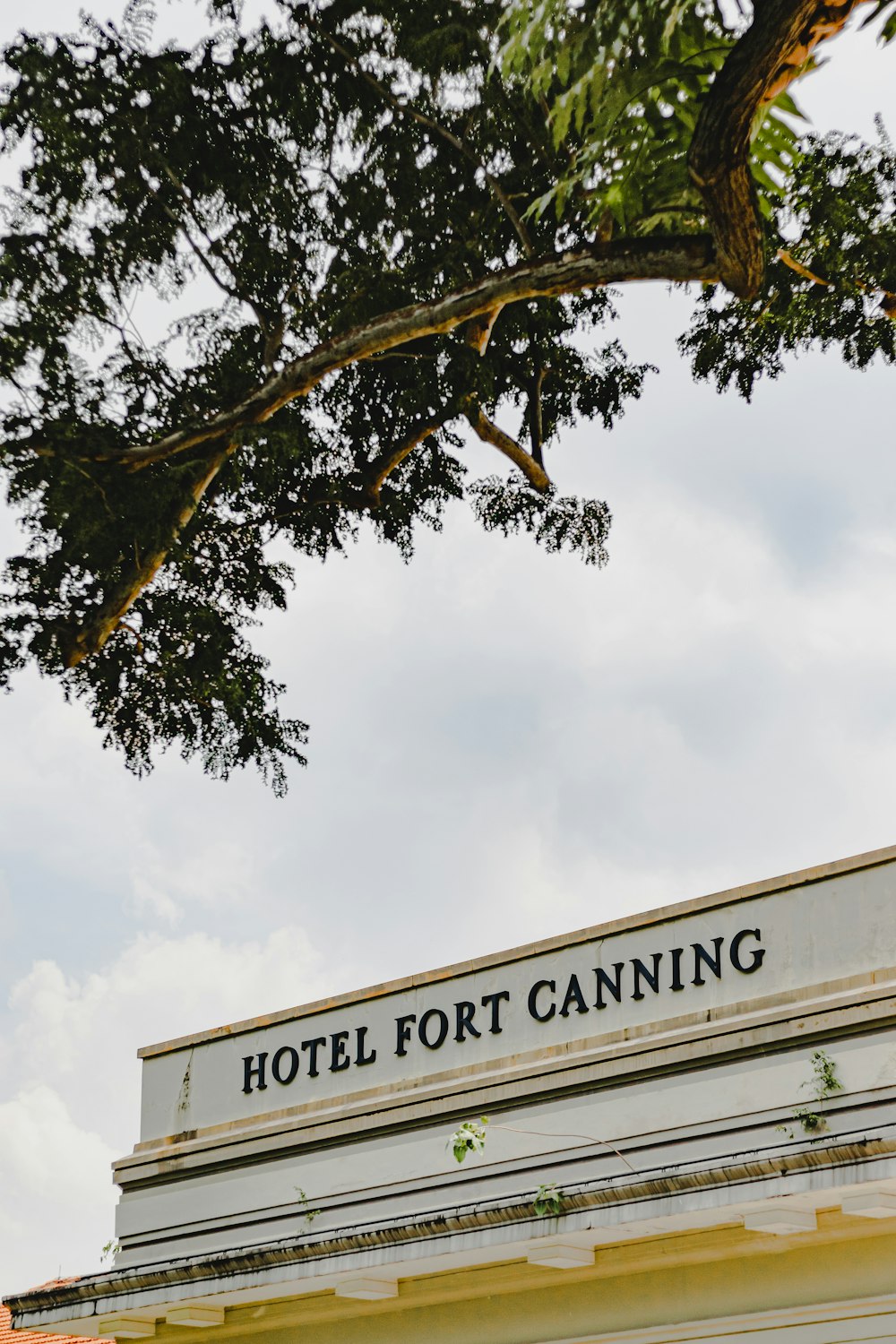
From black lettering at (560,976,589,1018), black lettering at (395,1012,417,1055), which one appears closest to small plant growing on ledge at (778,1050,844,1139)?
black lettering at (560,976,589,1018)

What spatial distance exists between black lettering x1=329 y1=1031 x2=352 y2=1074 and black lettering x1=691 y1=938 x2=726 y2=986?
105 inches

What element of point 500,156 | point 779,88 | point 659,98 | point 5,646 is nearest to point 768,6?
point 779,88

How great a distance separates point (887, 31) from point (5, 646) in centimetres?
834

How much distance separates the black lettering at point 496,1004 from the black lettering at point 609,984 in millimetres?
669

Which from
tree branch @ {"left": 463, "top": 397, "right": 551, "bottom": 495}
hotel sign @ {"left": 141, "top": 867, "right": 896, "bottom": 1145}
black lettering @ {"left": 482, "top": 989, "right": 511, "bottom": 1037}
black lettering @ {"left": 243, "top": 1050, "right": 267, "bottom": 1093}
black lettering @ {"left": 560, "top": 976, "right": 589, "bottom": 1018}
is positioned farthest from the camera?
tree branch @ {"left": 463, "top": 397, "right": 551, "bottom": 495}

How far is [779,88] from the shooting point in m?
8.17

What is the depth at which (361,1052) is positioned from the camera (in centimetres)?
1092

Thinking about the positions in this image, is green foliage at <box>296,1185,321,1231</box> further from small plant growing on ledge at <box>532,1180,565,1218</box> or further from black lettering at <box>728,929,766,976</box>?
black lettering at <box>728,929,766,976</box>

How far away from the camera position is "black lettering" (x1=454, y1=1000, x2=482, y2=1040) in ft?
34.1

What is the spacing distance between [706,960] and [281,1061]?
132 inches

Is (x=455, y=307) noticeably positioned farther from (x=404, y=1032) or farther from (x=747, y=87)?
(x=404, y=1032)

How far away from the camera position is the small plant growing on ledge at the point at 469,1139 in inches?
375

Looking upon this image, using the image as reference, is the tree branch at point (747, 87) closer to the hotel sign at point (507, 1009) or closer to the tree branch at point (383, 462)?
the hotel sign at point (507, 1009)

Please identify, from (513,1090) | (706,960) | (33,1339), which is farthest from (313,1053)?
(33,1339)
